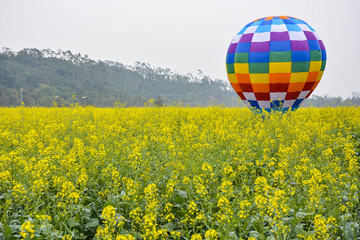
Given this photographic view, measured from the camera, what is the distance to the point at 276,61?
9414mm

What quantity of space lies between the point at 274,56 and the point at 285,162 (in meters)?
5.69

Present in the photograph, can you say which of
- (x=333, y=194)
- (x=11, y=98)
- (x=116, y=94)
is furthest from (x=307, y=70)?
(x=116, y=94)

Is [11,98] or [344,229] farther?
[11,98]

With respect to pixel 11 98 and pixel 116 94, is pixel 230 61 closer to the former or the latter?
pixel 11 98

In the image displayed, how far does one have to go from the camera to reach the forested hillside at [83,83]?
6719 centimetres

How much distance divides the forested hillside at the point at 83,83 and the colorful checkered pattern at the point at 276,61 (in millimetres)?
44638

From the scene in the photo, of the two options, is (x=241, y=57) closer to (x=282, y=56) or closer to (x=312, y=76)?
(x=282, y=56)

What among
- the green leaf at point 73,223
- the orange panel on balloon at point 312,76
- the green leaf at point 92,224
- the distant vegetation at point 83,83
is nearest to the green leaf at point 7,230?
the green leaf at point 73,223

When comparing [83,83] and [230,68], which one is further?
[83,83]

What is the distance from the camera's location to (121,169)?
5.14 meters

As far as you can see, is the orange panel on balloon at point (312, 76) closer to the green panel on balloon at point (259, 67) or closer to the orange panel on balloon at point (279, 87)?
the orange panel on balloon at point (279, 87)

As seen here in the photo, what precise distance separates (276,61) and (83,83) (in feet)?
264

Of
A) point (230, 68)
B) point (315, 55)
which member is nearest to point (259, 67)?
point (230, 68)

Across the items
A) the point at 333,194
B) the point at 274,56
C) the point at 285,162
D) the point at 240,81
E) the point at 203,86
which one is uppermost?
the point at 203,86
